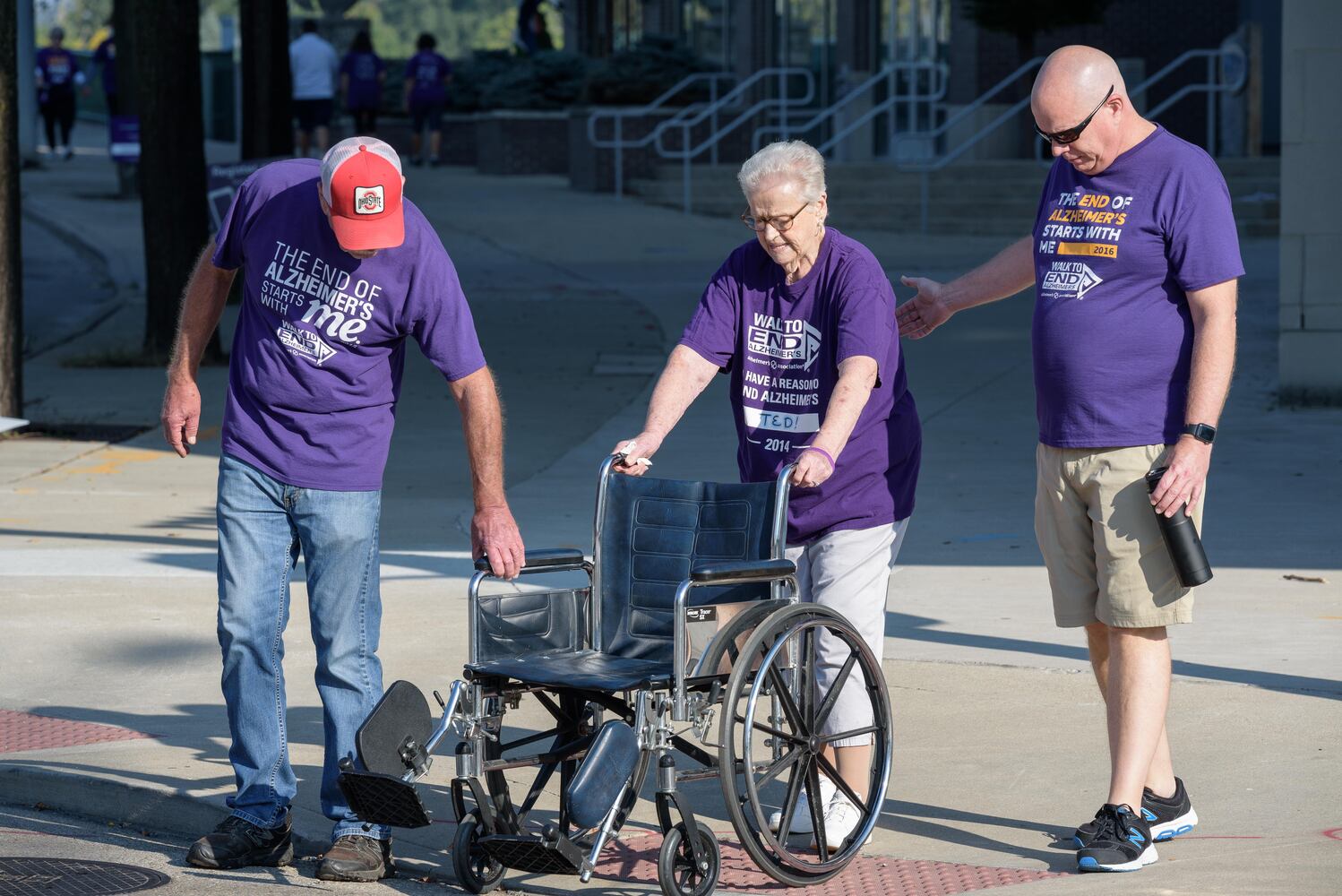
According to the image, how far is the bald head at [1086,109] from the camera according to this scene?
476cm

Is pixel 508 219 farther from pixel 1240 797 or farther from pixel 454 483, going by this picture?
pixel 1240 797

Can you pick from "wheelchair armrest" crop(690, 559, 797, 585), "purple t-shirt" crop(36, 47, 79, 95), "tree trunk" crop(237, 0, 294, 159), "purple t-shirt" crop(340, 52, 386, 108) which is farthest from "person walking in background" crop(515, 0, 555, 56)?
"wheelchair armrest" crop(690, 559, 797, 585)

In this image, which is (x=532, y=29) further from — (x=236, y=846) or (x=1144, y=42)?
(x=236, y=846)

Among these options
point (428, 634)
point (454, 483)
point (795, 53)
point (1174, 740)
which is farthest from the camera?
point (795, 53)

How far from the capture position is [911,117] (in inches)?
1018

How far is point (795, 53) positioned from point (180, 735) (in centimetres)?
2531

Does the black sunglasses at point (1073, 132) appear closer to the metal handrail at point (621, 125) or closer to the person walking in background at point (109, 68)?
the metal handrail at point (621, 125)

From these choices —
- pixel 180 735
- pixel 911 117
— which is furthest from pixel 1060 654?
pixel 911 117

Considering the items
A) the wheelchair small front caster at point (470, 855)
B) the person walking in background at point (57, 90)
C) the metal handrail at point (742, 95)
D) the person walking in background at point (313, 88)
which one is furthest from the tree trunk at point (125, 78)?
the wheelchair small front caster at point (470, 855)

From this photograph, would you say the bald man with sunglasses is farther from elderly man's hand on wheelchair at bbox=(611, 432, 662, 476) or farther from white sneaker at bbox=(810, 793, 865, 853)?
elderly man's hand on wheelchair at bbox=(611, 432, 662, 476)

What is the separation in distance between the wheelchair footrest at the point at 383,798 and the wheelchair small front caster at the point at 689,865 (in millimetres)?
596

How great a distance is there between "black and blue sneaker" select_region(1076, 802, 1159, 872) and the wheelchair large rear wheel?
0.53 meters

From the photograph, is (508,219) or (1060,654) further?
(508,219)

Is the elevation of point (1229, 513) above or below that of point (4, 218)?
below
